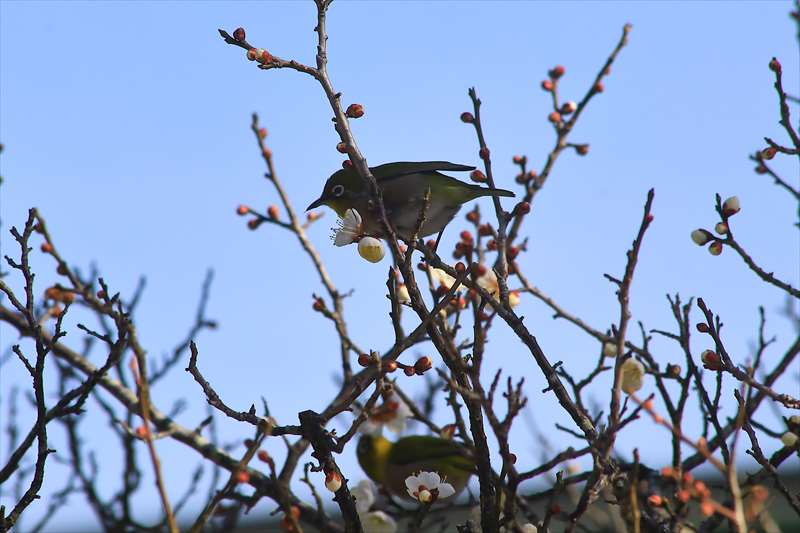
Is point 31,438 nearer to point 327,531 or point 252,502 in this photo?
point 252,502

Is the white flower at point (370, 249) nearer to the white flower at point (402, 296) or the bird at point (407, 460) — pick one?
the white flower at point (402, 296)

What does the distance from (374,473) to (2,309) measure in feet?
10.9

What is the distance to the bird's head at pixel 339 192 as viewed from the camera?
594 cm

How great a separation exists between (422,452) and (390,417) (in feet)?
3.91

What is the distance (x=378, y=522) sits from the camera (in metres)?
5.28

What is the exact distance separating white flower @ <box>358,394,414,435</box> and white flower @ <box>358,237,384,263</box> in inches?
72.4

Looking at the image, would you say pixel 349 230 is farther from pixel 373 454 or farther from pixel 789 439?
pixel 373 454

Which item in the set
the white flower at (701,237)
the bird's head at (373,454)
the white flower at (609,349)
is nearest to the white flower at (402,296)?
the white flower at (609,349)

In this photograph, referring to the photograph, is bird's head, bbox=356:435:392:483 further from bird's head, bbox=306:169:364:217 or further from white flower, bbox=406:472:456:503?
white flower, bbox=406:472:456:503

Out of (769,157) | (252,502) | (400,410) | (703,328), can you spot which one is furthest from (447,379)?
(400,410)

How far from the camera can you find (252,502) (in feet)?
11.3

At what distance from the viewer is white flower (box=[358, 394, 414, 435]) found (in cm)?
568

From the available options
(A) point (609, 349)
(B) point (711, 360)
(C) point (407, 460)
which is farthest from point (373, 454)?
(B) point (711, 360)

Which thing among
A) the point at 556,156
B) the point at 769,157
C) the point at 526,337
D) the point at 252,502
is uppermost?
the point at 556,156
